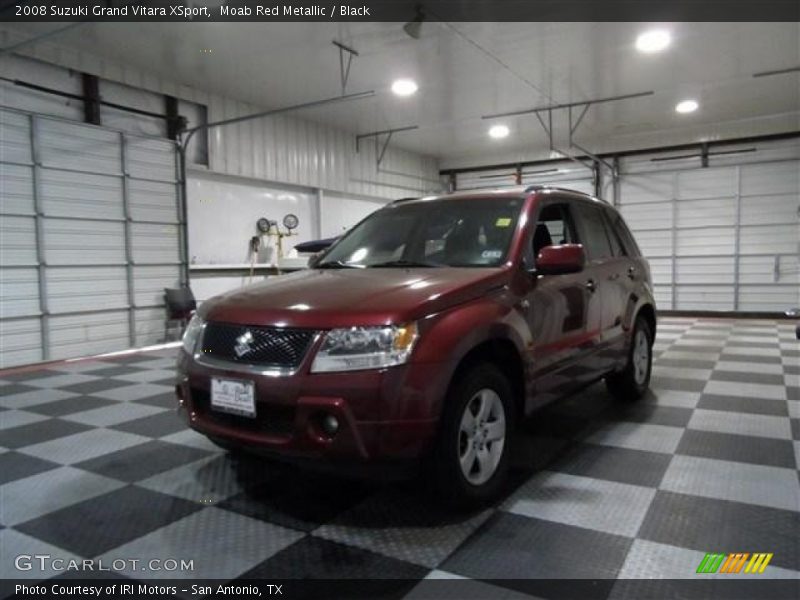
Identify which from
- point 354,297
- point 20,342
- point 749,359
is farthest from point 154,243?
point 749,359

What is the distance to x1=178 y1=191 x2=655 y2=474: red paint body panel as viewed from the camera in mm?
2148

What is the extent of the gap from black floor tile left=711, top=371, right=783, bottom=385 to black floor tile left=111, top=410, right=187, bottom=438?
16.6 ft

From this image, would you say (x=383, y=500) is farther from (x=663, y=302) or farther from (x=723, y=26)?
(x=663, y=302)

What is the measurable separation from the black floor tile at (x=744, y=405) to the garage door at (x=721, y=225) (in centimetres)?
894

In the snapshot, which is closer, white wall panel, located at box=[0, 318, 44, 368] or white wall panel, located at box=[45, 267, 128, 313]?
white wall panel, located at box=[0, 318, 44, 368]

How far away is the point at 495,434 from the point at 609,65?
7.42 metres

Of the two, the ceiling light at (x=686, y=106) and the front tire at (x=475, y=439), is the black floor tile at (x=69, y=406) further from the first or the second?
the ceiling light at (x=686, y=106)

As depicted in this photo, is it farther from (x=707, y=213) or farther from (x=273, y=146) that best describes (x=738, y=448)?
(x=707, y=213)

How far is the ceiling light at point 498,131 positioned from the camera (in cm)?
1201

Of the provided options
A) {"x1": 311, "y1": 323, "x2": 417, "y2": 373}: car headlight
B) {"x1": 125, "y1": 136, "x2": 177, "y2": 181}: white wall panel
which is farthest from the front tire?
{"x1": 125, "y1": 136, "x2": 177, "y2": 181}: white wall panel

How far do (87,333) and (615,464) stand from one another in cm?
743

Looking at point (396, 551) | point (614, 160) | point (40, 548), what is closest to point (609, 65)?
point (614, 160)

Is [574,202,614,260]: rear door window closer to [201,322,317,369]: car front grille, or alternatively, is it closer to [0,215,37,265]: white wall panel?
[201,322,317,369]: car front grille

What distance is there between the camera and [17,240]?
23.0 feet
